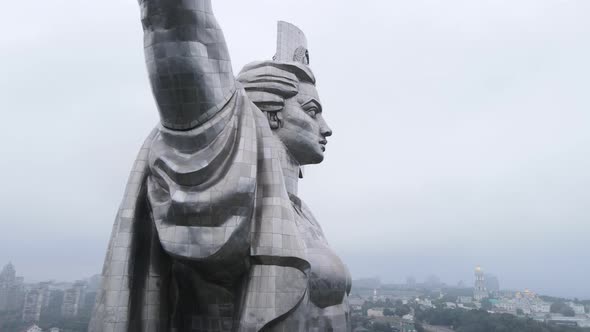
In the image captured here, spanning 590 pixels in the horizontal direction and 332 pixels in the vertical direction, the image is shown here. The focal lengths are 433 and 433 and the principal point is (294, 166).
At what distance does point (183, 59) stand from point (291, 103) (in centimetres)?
249

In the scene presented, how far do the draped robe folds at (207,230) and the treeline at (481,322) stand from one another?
1523 inches

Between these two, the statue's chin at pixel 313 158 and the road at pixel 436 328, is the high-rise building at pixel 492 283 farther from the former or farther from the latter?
the statue's chin at pixel 313 158

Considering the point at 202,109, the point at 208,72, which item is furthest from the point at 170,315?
the point at 208,72

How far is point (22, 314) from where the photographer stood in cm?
3750

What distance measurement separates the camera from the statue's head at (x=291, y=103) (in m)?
6.59

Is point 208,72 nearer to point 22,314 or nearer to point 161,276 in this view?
point 161,276

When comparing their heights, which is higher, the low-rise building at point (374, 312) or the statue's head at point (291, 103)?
the statue's head at point (291, 103)

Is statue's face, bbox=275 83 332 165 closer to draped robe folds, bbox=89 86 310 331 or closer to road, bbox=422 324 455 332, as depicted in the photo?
draped robe folds, bbox=89 86 310 331

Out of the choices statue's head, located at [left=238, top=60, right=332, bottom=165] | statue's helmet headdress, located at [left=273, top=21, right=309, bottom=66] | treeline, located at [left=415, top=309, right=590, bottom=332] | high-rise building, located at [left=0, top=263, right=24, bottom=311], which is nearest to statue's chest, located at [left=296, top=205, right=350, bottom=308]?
statue's head, located at [left=238, top=60, right=332, bottom=165]

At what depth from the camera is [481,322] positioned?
42219mm

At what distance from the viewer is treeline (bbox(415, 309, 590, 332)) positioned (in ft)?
125

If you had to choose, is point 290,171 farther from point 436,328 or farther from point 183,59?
point 436,328

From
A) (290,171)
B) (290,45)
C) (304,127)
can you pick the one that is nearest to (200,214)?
(290,171)

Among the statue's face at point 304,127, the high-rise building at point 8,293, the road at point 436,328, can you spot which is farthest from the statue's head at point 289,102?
the road at point 436,328
